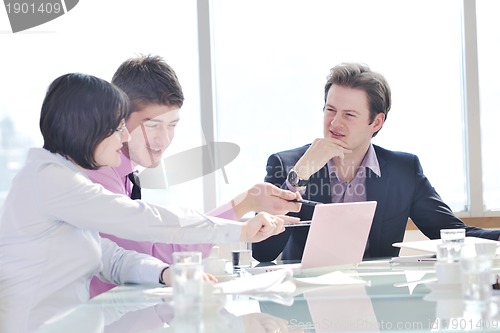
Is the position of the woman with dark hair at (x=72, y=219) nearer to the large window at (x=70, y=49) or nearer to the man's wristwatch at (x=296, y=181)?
the man's wristwatch at (x=296, y=181)

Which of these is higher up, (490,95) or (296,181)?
(490,95)

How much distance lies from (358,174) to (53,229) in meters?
1.45

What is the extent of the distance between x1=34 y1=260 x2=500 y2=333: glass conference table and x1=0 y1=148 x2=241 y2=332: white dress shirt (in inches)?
6.1

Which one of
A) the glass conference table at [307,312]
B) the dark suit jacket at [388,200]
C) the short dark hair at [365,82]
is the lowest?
the dark suit jacket at [388,200]

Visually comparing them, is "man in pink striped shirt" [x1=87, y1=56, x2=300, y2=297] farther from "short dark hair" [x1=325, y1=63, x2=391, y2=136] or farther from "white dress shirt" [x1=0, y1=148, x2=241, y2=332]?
"short dark hair" [x1=325, y1=63, x2=391, y2=136]

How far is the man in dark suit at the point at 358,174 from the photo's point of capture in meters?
2.93

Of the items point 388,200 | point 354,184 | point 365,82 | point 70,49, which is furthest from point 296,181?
point 70,49

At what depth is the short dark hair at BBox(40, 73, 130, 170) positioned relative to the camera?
80.4 inches

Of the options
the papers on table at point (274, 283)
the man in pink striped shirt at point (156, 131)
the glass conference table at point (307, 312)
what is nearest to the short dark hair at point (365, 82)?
the man in pink striped shirt at point (156, 131)

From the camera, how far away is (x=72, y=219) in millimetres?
1948

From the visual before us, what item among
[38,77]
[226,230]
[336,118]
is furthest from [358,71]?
[38,77]

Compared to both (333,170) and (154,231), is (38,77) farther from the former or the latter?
(154,231)

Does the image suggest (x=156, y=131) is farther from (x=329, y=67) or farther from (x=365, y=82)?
(x=329, y=67)

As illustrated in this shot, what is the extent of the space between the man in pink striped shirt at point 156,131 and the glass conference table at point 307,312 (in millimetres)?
734
